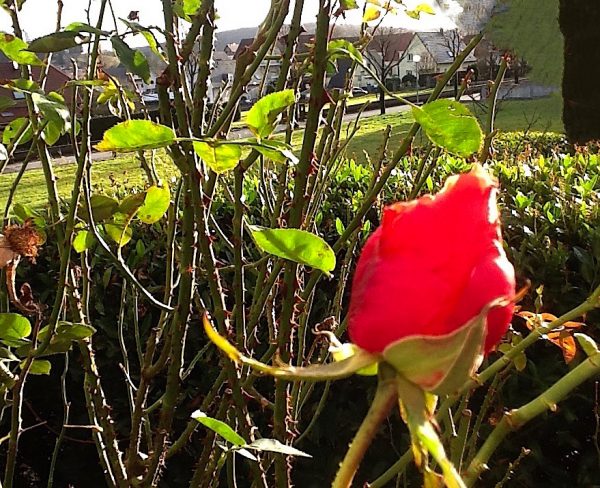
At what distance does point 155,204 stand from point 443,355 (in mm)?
551

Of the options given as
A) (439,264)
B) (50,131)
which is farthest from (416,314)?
(50,131)

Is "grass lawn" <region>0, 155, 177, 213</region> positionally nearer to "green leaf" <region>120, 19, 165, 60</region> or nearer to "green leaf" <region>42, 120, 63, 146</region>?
"green leaf" <region>42, 120, 63, 146</region>

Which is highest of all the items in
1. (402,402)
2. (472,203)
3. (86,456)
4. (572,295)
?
(472,203)

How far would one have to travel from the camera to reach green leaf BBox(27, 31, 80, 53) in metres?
0.70

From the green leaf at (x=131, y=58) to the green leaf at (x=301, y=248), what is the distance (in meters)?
0.22

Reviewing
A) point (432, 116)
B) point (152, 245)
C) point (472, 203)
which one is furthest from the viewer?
point (152, 245)

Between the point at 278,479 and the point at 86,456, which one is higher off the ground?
the point at 278,479

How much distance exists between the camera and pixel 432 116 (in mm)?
624

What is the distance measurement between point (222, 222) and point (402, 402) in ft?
6.21

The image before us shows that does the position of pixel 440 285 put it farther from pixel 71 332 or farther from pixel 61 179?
pixel 61 179

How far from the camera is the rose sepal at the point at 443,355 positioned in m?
0.34

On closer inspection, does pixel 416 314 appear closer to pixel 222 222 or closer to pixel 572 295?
pixel 572 295

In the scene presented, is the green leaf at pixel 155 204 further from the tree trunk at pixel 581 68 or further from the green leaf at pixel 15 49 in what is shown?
the tree trunk at pixel 581 68

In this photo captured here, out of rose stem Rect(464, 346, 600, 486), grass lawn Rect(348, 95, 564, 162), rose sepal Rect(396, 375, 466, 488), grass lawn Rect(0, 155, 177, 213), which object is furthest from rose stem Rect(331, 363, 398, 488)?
grass lawn Rect(348, 95, 564, 162)
